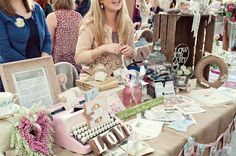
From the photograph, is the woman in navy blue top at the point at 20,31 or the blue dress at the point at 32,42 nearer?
the woman in navy blue top at the point at 20,31

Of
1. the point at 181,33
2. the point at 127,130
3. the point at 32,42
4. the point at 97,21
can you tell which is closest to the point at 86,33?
the point at 97,21

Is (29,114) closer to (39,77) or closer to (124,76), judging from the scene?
(39,77)

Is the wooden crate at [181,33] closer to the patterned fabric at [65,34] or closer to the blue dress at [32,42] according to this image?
the blue dress at [32,42]

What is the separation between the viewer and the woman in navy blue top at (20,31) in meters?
1.59

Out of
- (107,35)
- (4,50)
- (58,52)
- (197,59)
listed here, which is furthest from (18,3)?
(197,59)

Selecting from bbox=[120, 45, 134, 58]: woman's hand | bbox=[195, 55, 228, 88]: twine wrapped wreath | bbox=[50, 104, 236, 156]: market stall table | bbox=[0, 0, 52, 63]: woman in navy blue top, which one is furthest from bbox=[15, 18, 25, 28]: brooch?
bbox=[195, 55, 228, 88]: twine wrapped wreath

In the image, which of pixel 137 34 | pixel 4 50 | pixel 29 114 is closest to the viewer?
pixel 29 114

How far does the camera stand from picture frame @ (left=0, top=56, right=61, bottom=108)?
1.05 m

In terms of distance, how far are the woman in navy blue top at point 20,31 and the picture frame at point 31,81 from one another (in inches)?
22.1

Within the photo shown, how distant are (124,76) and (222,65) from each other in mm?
676

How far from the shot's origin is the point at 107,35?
5.47ft

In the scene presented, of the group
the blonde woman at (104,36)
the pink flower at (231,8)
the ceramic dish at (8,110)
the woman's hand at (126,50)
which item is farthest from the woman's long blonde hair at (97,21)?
the pink flower at (231,8)

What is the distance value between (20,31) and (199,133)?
46.6 inches

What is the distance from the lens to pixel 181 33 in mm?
1858
